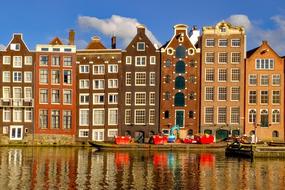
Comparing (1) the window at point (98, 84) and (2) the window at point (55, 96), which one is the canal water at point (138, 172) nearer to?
(2) the window at point (55, 96)

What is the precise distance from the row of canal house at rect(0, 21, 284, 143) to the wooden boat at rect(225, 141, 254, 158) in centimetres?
1853

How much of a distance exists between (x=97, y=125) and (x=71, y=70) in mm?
11158

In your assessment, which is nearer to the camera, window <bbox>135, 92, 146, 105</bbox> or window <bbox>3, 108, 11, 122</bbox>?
window <bbox>3, 108, 11, 122</bbox>

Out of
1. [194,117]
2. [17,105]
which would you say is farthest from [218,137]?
[17,105]

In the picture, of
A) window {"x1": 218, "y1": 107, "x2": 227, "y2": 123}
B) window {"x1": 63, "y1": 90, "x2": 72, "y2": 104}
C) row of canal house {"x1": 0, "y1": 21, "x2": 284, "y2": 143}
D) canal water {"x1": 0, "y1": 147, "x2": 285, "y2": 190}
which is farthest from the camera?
window {"x1": 218, "y1": 107, "x2": 227, "y2": 123}

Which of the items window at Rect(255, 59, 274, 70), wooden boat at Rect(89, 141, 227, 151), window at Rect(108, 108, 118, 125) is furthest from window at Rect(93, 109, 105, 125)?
window at Rect(255, 59, 274, 70)

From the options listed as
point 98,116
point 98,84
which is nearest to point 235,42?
point 98,84

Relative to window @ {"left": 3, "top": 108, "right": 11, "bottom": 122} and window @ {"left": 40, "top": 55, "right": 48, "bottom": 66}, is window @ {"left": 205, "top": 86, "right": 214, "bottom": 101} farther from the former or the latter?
window @ {"left": 3, "top": 108, "right": 11, "bottom": 122}

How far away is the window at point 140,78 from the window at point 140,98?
1.84 meters

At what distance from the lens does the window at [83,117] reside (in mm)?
98938

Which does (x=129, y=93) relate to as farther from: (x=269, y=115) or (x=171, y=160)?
(x=171, y=160)

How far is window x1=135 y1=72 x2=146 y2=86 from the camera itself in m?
99.1

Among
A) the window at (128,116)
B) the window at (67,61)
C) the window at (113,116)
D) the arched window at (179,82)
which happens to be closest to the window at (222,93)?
the arched window at (179,82)

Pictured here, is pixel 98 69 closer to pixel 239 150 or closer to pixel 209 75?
pixel 209 75
